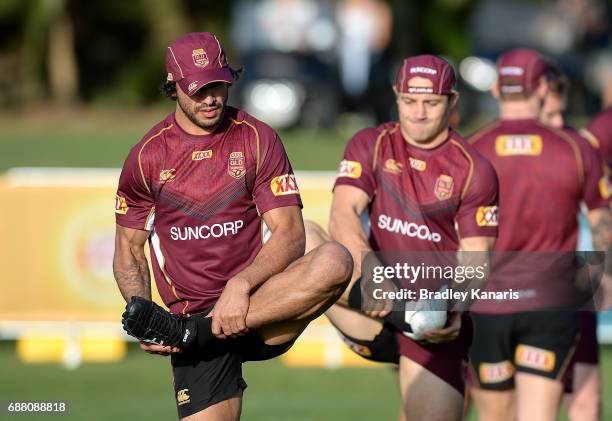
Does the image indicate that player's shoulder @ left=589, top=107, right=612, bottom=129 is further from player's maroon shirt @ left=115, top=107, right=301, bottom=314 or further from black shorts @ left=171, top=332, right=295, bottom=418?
black shorts @ left=171, top=332, right=295, bottom=418

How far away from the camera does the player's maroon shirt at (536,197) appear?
8.22 metres

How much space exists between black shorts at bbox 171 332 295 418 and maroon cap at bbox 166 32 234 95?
4.17 feet

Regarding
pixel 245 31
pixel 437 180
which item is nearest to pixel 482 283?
pixel 437 180

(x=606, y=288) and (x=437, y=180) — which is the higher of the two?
(x=437, y=180)

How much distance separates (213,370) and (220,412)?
0.70 ft

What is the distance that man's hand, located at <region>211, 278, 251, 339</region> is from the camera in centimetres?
655

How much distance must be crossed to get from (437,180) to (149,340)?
1912mm

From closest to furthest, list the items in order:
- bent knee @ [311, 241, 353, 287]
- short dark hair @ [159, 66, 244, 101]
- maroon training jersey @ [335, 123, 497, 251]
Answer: bent knee @ [311, 241, 353, 287], short dark hair @ [159, 66, 244, 101], maroon training jersey @ [335, 123, 497, 251]

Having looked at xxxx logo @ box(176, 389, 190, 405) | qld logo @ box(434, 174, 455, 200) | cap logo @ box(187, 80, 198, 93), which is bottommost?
xxxx logo @ box(176, 389, 190, 405)

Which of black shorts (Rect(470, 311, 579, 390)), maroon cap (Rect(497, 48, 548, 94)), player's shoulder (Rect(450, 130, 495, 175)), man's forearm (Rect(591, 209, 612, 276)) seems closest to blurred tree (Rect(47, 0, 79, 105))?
maroon cap (Rect(497, 48, 548, 94))

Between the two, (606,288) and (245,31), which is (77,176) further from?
(245,31)

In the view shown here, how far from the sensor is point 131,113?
103ft

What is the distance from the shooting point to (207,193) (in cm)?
681

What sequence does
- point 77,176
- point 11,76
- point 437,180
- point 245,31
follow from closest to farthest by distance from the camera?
point 437,180 → point 77,176 → point 245,31 → point 11,76
